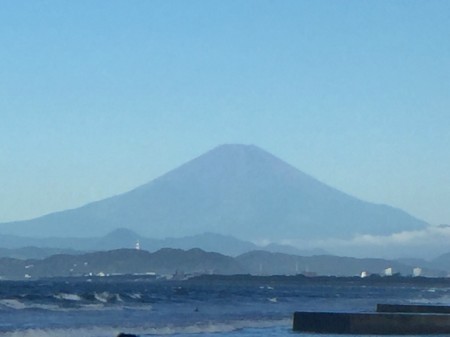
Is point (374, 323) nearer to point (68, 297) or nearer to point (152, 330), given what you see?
point (152, 330)

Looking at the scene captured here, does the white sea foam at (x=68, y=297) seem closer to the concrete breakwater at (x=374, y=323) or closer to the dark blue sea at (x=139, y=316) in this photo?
the dark blue sea at (x=139, y=316)

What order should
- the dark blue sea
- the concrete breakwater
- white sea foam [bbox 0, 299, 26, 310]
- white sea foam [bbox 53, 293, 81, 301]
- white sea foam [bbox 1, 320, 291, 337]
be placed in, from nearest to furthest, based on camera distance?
1. the concrete breakwater
2. white sea foam [bbox 1, 320, 291, 337]
3. the dark blue sea
4. white sea foam [bbox 0, 299, 26, 310]
5. white sea foam [bbox 53, 293, 81, 301]

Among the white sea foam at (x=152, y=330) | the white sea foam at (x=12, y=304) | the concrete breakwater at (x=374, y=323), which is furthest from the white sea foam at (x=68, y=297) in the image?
the concrete breakwater at (x=374, y=323)

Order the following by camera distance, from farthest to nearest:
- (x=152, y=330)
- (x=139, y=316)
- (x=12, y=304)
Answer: (x=12, y=304) < (x=139, y=316) < (x=152, y=330)

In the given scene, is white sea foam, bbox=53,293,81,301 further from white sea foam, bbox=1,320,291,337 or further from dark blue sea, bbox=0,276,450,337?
white sea foam, bbox=1,320,291,337

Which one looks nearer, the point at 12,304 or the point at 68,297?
the point at 12,304

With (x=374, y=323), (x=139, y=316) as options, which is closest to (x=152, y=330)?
(x=374, y=323)

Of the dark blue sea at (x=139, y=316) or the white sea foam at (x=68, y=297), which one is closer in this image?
the dark blue sea at (x=139, y=316)

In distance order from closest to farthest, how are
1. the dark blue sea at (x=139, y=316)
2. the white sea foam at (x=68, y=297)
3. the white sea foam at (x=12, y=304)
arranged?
1. the dark blue sea at (x=139, y=316)
2. the white sea foam at (x=12, y=304)
3. the white sea foam at (x=68, y=297)

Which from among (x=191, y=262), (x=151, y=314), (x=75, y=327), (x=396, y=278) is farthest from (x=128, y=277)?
(x=75, y=327)

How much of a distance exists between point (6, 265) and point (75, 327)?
5249 inches

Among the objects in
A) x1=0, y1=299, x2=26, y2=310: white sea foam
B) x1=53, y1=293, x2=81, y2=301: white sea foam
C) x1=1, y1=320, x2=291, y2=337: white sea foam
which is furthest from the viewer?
x1=53, y1=293, x2=81, y2=301: white sea foam

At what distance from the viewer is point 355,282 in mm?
169750

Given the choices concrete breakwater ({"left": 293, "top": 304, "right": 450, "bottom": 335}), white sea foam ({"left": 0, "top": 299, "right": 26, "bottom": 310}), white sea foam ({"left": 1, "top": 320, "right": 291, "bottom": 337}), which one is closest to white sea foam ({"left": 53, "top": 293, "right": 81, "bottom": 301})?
white sea foam ({"left": 0, "top": 299, "right": 26, "bottom": 310})
